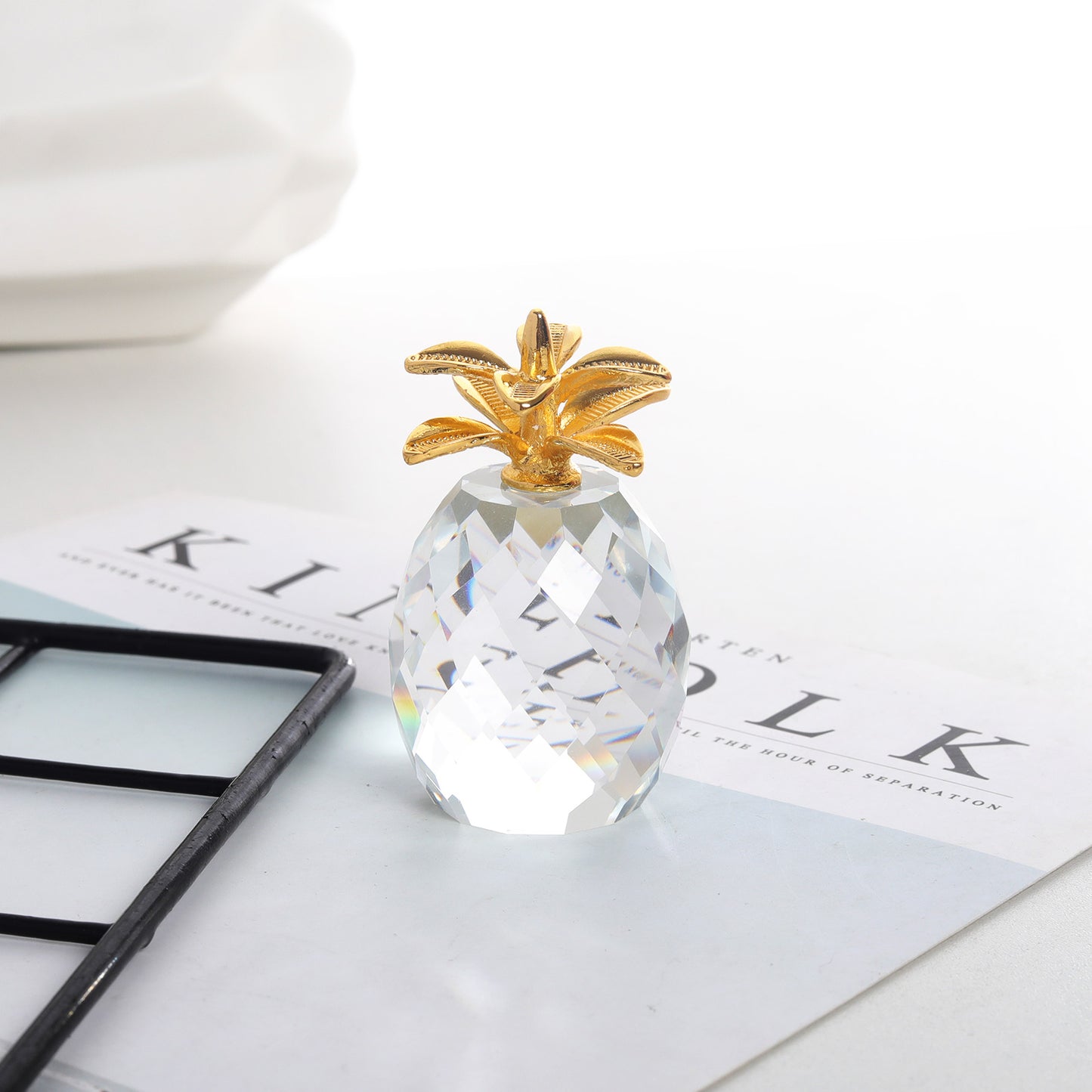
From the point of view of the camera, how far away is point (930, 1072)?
26cm

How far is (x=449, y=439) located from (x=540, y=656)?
0.20 ft

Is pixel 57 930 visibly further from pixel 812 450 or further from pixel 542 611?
pixel 812 450

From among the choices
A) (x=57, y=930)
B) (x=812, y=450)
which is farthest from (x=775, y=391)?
(x=57, y=930)

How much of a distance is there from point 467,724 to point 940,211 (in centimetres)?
138

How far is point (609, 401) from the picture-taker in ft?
1.05

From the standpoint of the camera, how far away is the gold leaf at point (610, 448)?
31 centimetres

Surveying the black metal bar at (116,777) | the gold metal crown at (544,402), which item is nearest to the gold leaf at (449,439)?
the gold metal crown at (544,402)

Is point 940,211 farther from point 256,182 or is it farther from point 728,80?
point 256,182

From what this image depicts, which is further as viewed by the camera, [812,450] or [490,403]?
[812,450]

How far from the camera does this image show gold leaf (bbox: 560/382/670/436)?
318mm

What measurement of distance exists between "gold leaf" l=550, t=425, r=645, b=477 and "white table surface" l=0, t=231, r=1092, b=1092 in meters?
0.13

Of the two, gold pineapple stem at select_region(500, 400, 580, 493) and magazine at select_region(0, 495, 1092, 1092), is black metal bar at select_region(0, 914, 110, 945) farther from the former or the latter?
gold pineapple stem at select_region(500, 400, 580, 493)

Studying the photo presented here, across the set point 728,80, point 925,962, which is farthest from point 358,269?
point 925,962

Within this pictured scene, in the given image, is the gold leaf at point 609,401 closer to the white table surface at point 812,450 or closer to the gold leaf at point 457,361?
the gold leaf at point 457,361
